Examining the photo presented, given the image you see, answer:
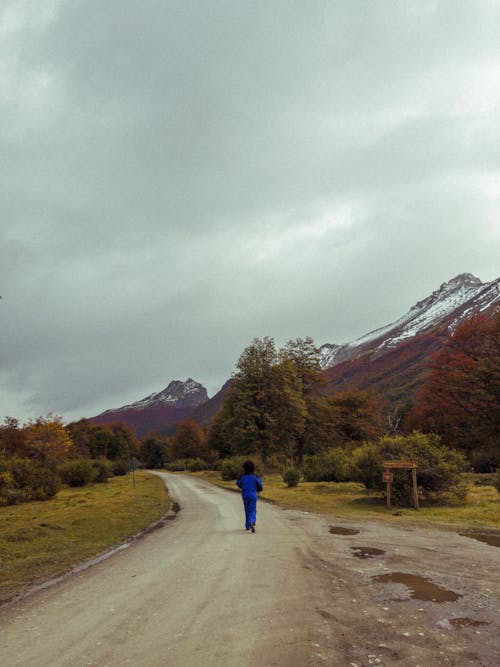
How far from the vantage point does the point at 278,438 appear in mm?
46500

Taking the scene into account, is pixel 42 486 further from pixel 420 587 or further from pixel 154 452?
pixel 154 452

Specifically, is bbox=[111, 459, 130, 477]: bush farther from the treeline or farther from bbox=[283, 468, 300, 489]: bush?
bbox=[283, 468, 300, 489]: bush

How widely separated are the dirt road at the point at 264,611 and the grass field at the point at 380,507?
209 inches

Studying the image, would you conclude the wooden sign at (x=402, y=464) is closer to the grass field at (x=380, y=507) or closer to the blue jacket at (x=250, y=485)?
the grass field at (x=380, y=507)

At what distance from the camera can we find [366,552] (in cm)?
957

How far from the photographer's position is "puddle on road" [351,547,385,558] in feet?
30.3

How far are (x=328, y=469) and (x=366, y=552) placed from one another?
25.2 m

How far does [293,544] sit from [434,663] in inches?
272

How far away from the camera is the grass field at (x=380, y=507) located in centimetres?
1531

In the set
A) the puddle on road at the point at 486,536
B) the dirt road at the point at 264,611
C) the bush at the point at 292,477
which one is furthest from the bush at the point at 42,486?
the puddle on road at the point at 486,536

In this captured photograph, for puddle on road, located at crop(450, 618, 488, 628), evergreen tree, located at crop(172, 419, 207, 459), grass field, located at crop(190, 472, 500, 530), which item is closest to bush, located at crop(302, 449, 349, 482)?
grass field, located at crop(190, 472, 500, 530)

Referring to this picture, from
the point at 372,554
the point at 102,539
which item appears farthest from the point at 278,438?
the point at 372,554

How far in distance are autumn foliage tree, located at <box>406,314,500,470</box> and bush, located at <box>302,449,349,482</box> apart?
50.6 feet

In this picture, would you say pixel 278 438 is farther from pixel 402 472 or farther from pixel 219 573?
pixel 219 573
